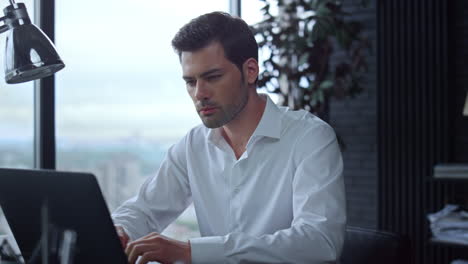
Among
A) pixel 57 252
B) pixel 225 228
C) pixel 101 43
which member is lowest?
pixel 225 228

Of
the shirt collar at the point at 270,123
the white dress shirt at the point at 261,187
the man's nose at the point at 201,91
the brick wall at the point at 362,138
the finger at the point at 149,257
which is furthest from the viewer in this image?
the brick wall at the point at 362,138

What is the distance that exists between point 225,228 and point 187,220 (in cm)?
175

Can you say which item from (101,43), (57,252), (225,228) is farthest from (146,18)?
(57,252)

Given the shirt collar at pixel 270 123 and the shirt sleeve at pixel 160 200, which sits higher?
the shirt collar at pixel 270 123

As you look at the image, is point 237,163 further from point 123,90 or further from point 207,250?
point 123,90

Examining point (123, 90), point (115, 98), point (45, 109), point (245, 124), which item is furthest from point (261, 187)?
point (115, 98)

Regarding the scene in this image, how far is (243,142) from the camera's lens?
190cm

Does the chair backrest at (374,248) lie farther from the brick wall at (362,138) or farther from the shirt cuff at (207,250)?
the brick wall at (362,138)

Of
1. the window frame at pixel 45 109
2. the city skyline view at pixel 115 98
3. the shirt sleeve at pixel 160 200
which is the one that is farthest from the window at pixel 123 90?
the shirt sleeve at pixel 160 200

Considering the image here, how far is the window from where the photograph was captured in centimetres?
295

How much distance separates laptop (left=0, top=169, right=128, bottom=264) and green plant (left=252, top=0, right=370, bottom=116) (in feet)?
8.03

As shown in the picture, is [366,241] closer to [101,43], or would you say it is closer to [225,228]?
[225,228]

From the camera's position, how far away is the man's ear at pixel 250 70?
1.84 meters

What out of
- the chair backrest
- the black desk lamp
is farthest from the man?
the black desk lamp
